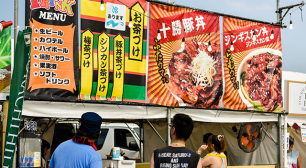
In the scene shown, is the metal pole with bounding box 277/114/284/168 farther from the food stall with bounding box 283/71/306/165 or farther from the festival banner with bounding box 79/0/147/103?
the festival banner with bounding box 79/0/147/103

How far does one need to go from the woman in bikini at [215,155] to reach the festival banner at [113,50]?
3191mm

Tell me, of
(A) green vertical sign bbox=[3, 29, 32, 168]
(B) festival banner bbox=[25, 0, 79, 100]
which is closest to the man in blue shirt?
(A) green vertical sign bbox=[3, 29, 32, 168]

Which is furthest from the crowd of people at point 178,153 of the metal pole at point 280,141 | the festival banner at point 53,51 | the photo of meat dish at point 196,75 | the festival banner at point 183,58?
the metal pole at point 280,141

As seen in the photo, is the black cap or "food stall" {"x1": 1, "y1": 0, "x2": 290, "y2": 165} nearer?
the black cap

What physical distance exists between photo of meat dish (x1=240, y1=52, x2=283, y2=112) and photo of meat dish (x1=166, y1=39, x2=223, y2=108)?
41.2 inches

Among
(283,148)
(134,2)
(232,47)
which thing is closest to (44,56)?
(134,2)

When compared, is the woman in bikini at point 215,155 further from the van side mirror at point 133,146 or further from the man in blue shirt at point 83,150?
the van side mirror at point 133,146

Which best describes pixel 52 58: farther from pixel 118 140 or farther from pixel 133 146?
pixel 133 146

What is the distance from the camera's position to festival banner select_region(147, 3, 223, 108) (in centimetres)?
802

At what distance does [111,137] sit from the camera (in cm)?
1206

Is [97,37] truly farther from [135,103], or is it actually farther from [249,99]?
[249,99]

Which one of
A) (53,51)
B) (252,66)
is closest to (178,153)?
Answer: (53,51)

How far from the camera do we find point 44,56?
661 centimetres

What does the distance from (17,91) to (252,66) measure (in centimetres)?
647
